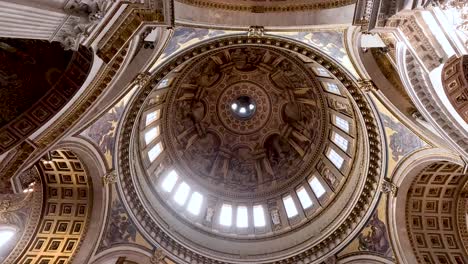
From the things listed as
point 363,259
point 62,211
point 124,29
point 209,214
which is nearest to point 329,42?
point 124,29

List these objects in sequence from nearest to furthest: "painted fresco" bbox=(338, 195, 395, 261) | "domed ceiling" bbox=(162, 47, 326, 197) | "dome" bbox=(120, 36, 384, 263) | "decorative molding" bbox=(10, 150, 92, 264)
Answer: "decorative molding" bbox=(10, 150, 92, 264) < "painted fresco" bbox=(338, 195, 395, 261) < "dome" bbox=(120, 36, 384, 263) < "domed ceiling" bbox=(162, 47, 326, 197)

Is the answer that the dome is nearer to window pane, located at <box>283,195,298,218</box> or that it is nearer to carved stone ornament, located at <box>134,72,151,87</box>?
window pane, located at <box>283,195,298,218</box>

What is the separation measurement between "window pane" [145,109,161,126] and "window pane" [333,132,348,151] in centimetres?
1008

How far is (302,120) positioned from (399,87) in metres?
11.6

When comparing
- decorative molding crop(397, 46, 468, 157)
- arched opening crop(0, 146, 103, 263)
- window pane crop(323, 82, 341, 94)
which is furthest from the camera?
window pane crop(323, 82, 341, 94)

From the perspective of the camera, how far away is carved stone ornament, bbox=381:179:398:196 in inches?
591

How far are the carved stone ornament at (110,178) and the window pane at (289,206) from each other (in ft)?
34.9

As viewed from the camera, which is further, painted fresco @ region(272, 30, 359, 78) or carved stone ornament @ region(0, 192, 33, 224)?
carved stone ornament @ region(0, 192, 33, 224)

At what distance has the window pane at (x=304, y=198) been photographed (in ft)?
68.8

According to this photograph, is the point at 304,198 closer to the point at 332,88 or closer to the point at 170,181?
the point at 332,88

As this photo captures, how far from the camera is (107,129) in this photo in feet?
46.5

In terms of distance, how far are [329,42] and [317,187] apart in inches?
437

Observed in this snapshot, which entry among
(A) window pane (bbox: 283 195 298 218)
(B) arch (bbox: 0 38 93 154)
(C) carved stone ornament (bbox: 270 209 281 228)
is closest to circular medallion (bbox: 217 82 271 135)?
(A) window pane (bbox: 283 195 298 218)

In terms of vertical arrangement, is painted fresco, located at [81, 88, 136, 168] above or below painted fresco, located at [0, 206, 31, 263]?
above
